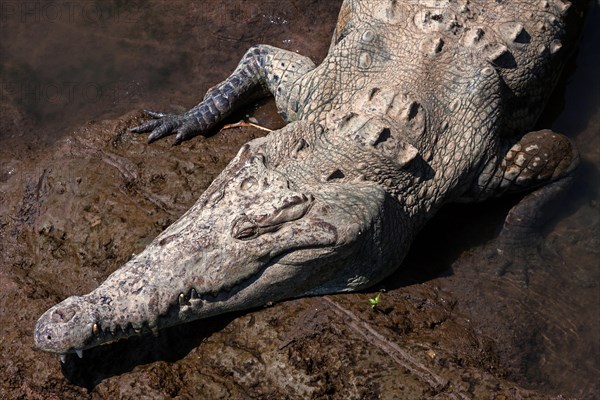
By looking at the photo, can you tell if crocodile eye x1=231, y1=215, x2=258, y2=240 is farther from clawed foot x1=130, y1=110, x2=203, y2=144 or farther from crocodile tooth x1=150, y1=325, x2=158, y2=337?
clawed foot x1=130, y1=110, x2=203, y2=144

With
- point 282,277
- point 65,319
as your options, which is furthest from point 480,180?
point 65,319

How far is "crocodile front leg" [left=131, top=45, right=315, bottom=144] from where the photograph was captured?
4992mm

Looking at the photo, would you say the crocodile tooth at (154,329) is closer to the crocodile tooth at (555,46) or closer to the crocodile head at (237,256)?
the crocodile head at (237,256)

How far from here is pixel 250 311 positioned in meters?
3.99

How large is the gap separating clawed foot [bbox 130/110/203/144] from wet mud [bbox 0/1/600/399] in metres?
0.08

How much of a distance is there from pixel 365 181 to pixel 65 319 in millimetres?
1823

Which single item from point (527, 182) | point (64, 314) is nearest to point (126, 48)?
point (64, 314)

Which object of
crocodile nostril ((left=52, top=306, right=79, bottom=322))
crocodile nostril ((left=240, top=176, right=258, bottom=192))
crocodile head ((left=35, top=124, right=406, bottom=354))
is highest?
crocodile nostril ((left=240, top=176, right=258, bottom=192))

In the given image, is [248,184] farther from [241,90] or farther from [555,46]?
[555,46]

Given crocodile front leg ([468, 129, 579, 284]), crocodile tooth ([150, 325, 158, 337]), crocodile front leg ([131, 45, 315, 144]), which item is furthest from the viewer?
crocodile front leg ([131, 45, 315, 144])

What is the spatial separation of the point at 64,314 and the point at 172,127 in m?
1.84

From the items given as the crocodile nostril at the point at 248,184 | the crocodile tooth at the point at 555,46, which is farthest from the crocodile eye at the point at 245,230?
the crocodile tooth at the point at 555,46

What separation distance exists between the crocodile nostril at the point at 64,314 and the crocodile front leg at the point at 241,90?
166cm

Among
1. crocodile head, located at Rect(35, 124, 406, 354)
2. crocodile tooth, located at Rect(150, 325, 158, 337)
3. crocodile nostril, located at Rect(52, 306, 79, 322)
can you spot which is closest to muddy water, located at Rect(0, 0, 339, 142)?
crocodile head, located at Rect(35, 124, 406, 354)
